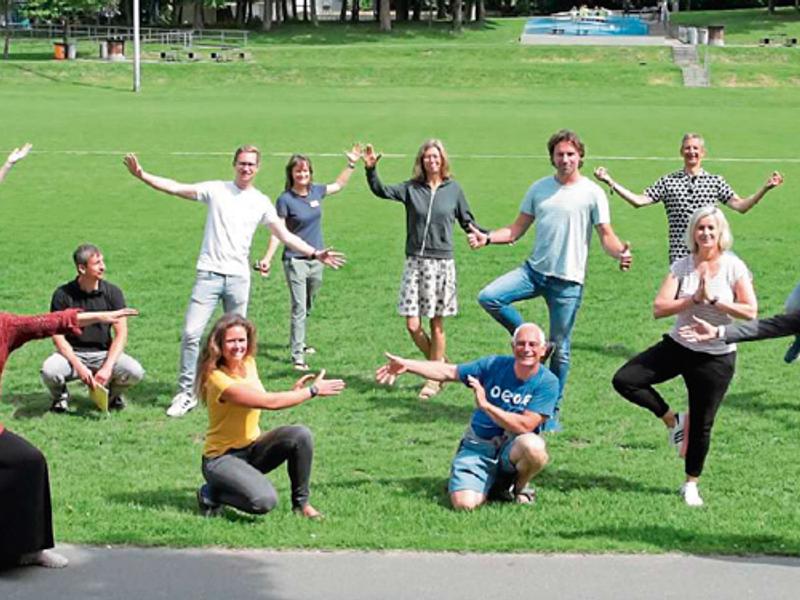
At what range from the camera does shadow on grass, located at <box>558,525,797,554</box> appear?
298 inches

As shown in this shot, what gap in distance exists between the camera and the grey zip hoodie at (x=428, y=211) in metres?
11.5

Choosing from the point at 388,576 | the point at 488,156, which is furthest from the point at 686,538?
the point at 488,156

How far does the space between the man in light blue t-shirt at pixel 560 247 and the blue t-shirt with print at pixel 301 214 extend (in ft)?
8.26

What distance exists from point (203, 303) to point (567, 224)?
2826 millimetres

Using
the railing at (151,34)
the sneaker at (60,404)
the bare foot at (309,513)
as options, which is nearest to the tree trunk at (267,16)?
the railing at (151,34)

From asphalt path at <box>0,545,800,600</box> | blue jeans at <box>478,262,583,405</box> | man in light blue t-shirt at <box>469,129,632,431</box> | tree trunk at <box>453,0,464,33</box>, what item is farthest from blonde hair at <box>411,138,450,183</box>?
tree trunk at <box>453,0,464,33</box>

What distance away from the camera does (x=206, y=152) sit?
30.6m

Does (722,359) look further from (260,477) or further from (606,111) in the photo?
(606,111)

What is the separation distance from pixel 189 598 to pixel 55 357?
4.57 m

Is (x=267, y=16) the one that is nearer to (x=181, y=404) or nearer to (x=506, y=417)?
(x=181, y=404)

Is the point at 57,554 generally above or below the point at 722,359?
below

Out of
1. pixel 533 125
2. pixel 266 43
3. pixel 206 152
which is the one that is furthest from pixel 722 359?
pixel 266 43

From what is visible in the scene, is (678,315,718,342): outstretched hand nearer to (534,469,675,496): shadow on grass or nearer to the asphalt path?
(534,469,675,496): shadow on grass

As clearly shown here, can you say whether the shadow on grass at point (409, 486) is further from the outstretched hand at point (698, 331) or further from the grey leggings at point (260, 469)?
the outstretched hand at point (698, 331)
